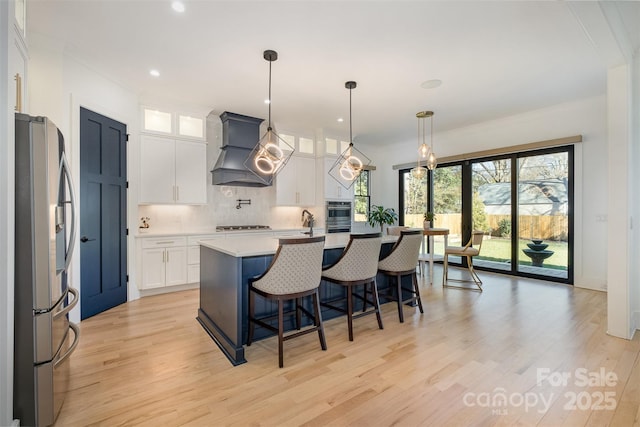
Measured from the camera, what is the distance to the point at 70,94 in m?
3.12

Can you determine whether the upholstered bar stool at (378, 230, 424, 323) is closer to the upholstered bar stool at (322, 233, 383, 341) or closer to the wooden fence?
the upholstered bar stool at (322, 233, 383, 341)

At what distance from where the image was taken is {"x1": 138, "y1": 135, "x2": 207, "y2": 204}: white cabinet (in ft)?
13.9

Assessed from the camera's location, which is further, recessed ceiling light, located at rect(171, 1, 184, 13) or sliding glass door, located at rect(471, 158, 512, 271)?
sliding glass door, located at rect(471, 158, 512, 271)

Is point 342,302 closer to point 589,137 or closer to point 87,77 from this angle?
point 87,77

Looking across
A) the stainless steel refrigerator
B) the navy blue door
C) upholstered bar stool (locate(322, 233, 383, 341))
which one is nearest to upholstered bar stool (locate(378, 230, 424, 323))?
upholstered bar stool (locate(322, 233, 383, 341))

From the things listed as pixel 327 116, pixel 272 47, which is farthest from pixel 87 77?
pixel 327 116

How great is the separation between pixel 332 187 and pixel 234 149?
213cm

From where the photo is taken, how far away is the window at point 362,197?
7125mm

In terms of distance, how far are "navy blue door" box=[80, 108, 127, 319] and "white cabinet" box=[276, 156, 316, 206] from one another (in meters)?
2.56

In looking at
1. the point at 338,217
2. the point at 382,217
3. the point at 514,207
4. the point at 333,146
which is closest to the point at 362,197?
the point at 382,217

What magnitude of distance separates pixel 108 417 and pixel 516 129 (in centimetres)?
635

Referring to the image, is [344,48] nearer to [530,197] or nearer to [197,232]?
[197,232]

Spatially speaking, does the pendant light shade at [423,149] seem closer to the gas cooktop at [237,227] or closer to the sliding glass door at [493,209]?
the sliding glass door at [493,209]

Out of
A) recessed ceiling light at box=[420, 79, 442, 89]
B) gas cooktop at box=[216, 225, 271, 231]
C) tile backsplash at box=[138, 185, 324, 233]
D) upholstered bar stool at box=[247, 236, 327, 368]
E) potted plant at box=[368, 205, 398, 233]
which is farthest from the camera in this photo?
potted plant at box=[368, 205, 398, 233]
